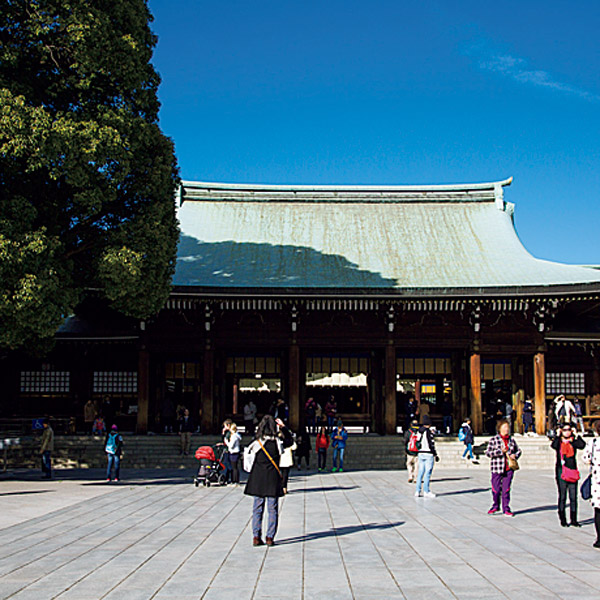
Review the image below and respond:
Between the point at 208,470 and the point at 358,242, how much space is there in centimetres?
1392

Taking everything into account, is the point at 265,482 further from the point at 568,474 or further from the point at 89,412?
the point at 89,412

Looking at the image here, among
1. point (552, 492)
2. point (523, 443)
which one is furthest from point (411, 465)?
point (523, 443)

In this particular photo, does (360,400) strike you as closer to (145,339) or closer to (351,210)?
(351,210)

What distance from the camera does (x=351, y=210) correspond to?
31250 mm

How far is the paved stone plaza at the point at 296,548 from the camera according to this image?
717 cm

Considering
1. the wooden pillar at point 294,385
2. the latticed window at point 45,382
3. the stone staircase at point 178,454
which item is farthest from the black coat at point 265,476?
the latticed window at point 45,382

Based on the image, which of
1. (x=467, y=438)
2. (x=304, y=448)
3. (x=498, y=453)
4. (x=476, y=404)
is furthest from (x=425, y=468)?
(x=476, y=404)

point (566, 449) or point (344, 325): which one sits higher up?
point (344, 325)

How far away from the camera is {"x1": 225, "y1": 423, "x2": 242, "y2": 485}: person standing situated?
1734cm

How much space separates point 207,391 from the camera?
24688mm

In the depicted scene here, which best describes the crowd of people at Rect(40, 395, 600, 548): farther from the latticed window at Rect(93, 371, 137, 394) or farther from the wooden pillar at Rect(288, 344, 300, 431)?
the latticed window at Rect(93, 371, 137, 394)

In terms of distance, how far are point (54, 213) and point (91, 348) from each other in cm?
1038

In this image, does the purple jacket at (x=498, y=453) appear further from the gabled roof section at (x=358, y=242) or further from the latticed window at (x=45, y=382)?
the latticed window at (x=45, y=382)

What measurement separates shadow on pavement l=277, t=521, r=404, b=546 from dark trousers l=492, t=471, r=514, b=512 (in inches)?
80.9
